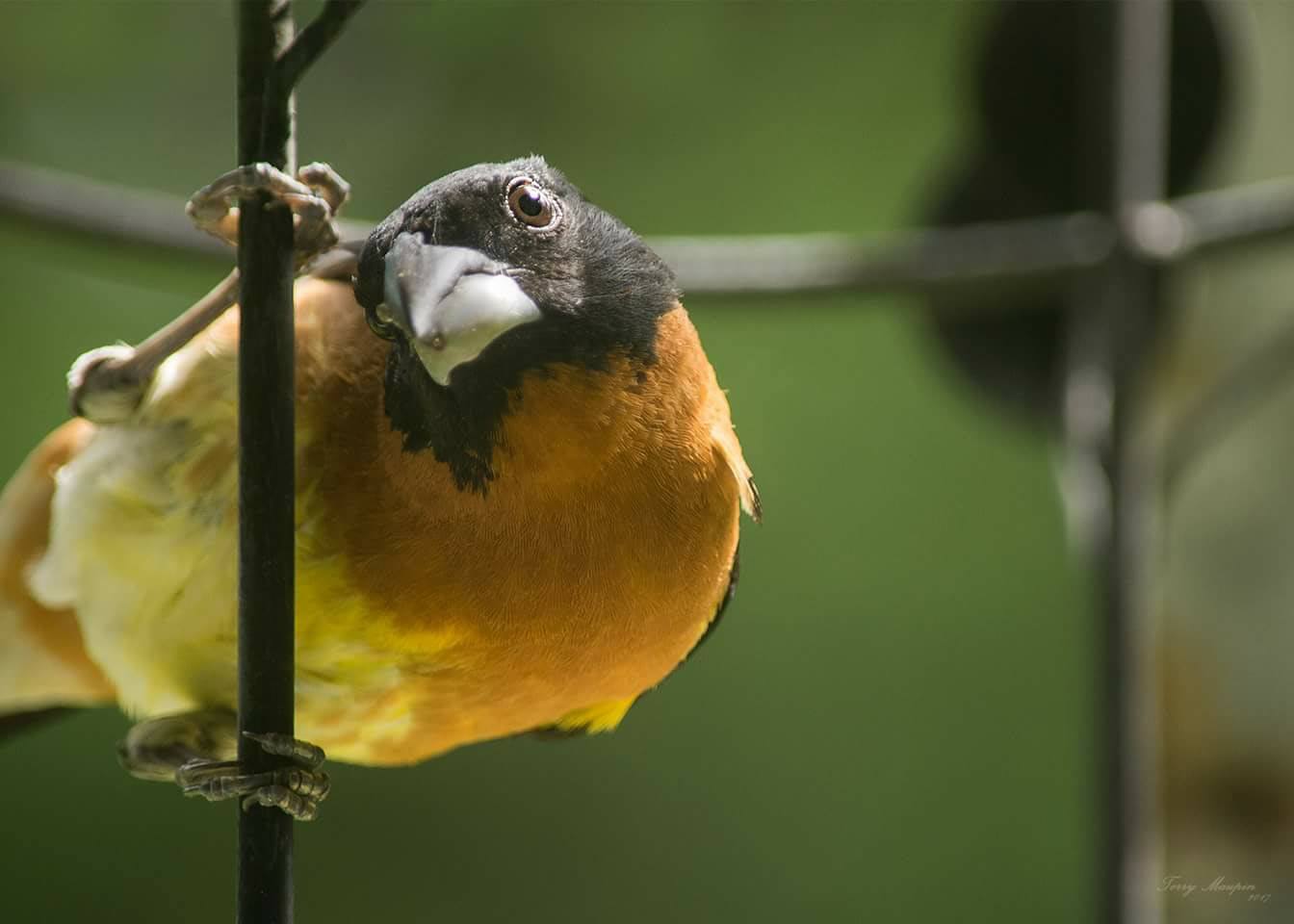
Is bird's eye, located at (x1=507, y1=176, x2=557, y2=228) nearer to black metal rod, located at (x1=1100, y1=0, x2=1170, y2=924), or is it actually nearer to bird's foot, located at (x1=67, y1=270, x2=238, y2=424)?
bird's foot, located at (x1=67, y1=270, x2=238, y2=424)

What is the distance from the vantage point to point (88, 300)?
5180 mm

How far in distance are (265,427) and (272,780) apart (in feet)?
1.13

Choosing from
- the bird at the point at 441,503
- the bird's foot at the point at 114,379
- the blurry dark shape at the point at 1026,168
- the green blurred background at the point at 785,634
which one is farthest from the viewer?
the green blurred background at the point at 785,634

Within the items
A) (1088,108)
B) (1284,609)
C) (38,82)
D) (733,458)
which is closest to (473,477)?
(733,458)

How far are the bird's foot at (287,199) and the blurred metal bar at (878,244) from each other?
3.44 ft

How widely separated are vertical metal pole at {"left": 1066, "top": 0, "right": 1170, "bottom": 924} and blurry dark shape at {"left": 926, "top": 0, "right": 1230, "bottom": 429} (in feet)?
1.81

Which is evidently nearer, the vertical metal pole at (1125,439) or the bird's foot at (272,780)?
the bird's foot at (272,780)

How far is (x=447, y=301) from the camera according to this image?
3.87ft

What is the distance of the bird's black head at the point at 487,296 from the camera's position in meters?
1.19

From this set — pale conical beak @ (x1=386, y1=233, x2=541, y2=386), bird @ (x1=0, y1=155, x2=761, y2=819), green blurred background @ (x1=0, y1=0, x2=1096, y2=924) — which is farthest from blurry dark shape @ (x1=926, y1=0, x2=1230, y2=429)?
pale conical beak @ (x1=386, y1=233, x2=541, y2=386)

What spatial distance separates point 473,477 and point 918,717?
178 inches

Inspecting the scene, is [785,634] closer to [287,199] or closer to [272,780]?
[272,780]

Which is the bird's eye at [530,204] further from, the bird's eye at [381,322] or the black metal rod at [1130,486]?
the black metal rod at [1130,486]

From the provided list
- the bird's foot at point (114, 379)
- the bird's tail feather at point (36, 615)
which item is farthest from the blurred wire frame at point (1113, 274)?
the bird's foot at point (114, 379)
